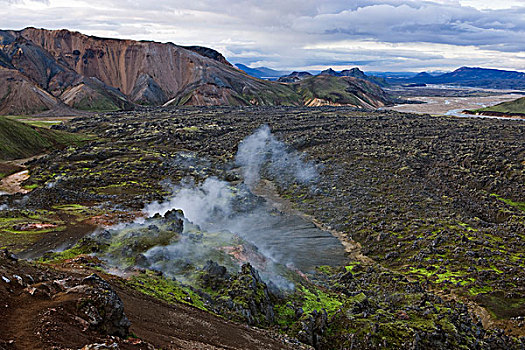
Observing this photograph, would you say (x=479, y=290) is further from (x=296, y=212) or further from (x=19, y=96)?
(x=19, y=96)

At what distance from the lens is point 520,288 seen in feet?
121

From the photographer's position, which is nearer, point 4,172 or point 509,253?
point 509,253

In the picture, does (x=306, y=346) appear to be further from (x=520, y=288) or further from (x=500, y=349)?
Result: (x=520, y=288)

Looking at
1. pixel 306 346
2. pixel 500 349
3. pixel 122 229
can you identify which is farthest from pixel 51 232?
pixel 500 349

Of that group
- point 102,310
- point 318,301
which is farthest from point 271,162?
point 102,310

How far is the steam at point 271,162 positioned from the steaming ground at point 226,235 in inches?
11.3

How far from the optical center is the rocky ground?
29.5 m

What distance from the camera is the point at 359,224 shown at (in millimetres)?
58375

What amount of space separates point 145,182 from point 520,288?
6439cm

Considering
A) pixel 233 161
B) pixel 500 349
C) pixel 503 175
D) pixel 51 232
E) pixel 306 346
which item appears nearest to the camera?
pixel 306 346

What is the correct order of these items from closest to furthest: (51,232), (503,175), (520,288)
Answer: (520,288)
(51,232)
(503,175)

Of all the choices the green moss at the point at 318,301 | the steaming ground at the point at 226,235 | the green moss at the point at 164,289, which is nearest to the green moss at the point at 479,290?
the green moss at the point at 318,301

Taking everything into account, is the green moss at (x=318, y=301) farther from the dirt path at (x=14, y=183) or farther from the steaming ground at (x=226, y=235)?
the dirt path at (x=14, y=183)

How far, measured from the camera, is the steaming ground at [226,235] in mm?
36719
